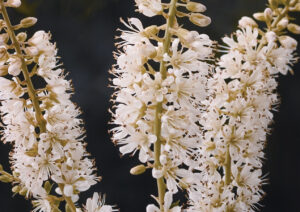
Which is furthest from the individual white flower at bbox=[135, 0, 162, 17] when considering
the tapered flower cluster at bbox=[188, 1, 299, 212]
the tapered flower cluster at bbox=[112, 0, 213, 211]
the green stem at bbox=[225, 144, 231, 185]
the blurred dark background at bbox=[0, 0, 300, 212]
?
the blurred dark background at bbox=[0, 0, 300, 212]

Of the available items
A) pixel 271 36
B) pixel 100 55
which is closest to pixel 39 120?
pixel 271 36

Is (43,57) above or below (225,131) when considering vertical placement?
above

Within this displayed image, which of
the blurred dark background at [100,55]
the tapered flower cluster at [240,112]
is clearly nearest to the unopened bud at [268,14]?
the tapered flower cluster at [240,112]

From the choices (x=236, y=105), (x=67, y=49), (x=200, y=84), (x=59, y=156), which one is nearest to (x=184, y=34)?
(x=200, y=84)

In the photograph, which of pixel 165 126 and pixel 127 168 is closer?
pixel 165 126

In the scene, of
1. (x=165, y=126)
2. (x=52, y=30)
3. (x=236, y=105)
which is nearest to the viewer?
(x=165, y=126)

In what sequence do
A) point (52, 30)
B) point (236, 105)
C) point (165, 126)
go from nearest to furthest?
point (165, 126) < point (236, 105) < point (52, 30)

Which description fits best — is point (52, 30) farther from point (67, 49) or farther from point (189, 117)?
point (189, 117)
